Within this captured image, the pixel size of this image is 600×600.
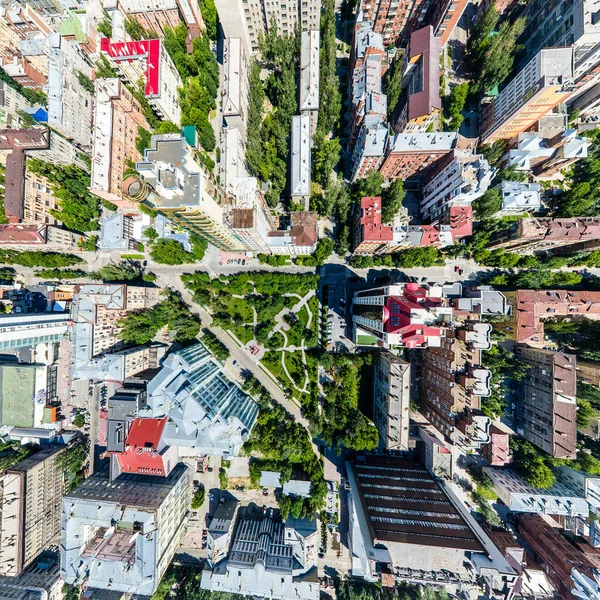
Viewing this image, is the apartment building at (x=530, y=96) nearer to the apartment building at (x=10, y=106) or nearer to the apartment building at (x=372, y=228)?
the apartment building at (x=372, y=228)

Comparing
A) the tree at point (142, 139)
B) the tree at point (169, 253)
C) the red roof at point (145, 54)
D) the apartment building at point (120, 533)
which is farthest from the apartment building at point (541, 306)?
the tree at point (142, 139)

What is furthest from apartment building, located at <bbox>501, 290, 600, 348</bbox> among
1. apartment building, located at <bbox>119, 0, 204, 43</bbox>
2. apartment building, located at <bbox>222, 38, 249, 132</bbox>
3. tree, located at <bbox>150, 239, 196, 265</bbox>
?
apartment building, located at <bbox>119, 0, 204, 43</bbox>

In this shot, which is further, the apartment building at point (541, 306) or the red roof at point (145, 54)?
the apartment building at point (541, 306)

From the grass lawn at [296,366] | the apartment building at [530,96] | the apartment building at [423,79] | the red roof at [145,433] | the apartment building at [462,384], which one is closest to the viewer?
the apartment building at [530,96]

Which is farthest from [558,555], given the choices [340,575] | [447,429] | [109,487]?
[109,487]

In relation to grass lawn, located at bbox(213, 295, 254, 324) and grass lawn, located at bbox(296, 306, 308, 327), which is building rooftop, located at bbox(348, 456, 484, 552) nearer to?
grass lawn, located at bbox(296, 306, 308, 327)

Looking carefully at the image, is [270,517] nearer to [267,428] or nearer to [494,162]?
[267,428]
